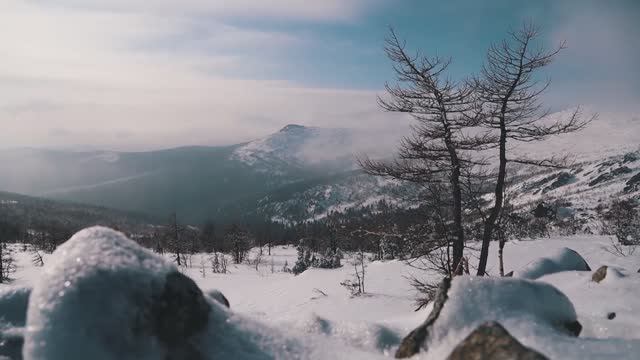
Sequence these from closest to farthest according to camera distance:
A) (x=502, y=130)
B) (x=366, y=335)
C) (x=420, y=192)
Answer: (x=366, y=335), (x=502, y=130), (x=420, y=192)

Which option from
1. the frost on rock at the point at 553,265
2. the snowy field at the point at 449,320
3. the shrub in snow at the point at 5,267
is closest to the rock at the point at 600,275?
the snowy field at the point at 449,320

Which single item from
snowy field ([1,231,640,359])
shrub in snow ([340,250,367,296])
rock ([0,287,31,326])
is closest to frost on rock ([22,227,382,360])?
snowy field ([1,231,640,359])

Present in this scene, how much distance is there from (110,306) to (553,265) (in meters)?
15.6

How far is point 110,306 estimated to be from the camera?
378 centimetres

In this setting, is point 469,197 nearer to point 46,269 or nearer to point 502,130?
point 502,130

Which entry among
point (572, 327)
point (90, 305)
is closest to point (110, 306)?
point (90, 305)

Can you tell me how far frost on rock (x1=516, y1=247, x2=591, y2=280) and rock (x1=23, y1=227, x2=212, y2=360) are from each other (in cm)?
1321

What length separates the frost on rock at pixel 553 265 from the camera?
1507 cm

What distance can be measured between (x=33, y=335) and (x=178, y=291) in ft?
3.97

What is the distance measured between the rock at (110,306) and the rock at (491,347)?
244 centimetres

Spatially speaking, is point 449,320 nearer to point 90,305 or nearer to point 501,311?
point 501,311

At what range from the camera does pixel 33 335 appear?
3.64 metres

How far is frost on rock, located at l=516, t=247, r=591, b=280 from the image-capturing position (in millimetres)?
15070

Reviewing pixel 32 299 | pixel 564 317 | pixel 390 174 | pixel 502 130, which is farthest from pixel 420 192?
pixel 32 299
